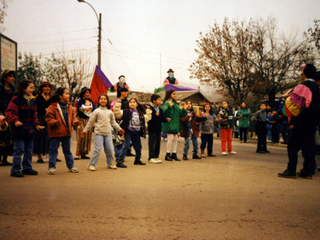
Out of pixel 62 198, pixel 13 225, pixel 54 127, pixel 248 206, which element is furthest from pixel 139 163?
pixel 13 225

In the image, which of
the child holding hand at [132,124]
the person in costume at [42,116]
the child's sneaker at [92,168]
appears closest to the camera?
the child's sneaker at [92,168]

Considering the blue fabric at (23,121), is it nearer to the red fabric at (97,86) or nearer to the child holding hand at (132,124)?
the child holding hand at (132,124)

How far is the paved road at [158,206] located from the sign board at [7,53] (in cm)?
421

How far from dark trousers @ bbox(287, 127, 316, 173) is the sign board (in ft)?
25.3

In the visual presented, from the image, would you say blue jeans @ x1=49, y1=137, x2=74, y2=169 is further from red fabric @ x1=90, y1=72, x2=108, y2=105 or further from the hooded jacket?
red fabric @ x1=90, y1=72, x2=108, y2=105

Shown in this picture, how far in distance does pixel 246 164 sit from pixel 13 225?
624cm

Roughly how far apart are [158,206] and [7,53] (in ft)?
24.5

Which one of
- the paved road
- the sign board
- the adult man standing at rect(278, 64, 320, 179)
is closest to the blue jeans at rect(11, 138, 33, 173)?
the paved road

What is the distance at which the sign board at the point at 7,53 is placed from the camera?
922 centimetres

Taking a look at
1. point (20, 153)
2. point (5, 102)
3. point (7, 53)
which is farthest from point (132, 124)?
point (7, 53)

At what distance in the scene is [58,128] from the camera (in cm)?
675

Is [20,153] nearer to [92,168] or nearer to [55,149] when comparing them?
[55,149]

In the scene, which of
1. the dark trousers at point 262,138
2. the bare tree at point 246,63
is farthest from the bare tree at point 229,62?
the dark trousers at point 262,138

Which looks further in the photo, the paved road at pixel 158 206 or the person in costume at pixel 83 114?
the person in costume at pixel 83 114
